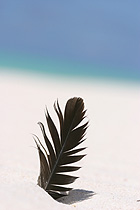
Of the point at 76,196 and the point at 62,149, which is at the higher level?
the point at 62,149

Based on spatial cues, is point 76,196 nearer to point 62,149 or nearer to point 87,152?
point 62,149

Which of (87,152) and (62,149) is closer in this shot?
(62,149)

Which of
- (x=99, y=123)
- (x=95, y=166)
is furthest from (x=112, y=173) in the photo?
(x=99, y=123)

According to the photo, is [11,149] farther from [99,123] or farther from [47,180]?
[99,123]

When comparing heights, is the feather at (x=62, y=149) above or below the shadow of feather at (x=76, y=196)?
above

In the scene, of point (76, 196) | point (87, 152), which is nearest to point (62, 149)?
point (76, 196)

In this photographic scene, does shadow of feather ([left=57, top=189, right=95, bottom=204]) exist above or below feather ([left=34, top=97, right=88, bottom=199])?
below
